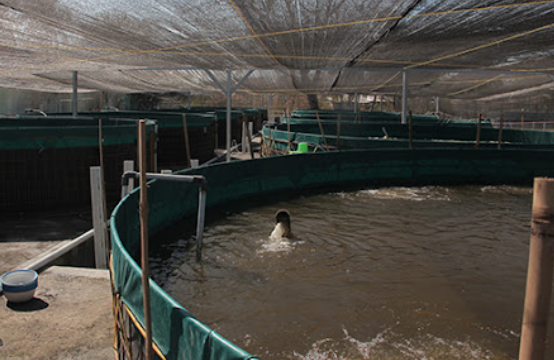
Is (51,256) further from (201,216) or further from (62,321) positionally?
(201,216)

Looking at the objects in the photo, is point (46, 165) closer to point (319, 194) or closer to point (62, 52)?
point (62, 52)

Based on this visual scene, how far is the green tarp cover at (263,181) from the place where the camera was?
3578 mm

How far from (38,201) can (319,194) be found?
254 inches

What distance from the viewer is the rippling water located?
5.41m

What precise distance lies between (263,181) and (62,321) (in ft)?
24.7

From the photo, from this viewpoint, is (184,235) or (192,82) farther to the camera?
(192,82)

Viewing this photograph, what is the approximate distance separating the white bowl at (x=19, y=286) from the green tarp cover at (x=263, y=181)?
1134 mm

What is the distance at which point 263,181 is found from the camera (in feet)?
42.2

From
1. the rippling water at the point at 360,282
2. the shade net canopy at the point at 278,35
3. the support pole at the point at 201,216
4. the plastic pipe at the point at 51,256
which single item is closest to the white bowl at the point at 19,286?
the plastic pipe at the point at 51,256

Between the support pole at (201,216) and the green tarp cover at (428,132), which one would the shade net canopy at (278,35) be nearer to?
the support pole at (201,216)

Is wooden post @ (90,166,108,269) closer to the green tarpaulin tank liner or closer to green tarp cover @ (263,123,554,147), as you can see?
the green tarpaulin tank liner

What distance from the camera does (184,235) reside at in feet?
30.0

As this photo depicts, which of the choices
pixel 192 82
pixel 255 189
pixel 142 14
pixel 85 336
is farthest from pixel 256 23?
pixel 192 82

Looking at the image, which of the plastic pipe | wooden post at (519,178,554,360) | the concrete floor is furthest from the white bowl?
wooden post at (519,178,554,360)
